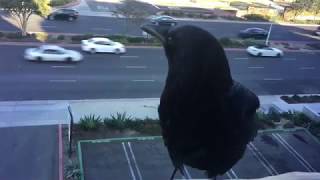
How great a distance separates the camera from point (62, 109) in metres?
19.4

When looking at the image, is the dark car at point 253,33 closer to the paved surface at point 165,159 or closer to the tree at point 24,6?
the tree at point 24,6

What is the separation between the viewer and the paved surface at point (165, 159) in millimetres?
15094

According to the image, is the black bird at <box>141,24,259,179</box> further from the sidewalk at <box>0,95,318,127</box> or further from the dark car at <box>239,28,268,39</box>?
the dark car at <box>239,28,268,39</box>

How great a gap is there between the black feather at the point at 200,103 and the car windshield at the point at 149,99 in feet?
0.04

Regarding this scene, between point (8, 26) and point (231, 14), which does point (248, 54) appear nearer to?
point (231, 14)

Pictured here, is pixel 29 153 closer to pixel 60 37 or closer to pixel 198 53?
pixel 198 53

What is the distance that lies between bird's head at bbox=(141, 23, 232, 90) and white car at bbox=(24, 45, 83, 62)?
69.4ft

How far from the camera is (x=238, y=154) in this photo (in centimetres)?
510

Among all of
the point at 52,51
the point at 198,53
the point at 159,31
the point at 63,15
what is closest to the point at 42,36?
the point at 52,51

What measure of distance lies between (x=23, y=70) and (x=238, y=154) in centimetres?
2016

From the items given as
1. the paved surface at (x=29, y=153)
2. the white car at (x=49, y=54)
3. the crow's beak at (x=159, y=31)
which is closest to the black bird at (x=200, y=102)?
the crow's beak at (x=159, y=31)

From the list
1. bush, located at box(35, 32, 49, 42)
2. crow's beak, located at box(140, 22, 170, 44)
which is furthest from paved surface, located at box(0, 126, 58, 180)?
bush, located at box(35, 32, 49, 42)

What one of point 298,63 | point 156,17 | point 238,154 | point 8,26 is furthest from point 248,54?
point 238,154

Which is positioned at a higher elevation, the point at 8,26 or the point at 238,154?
the point at 238,154
